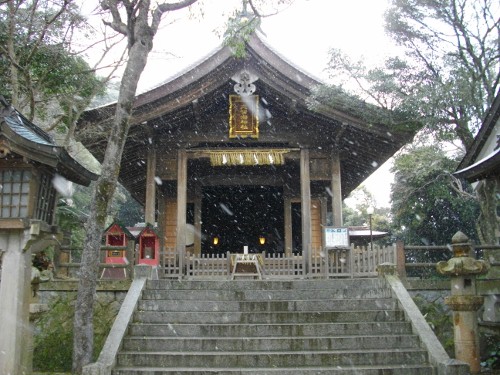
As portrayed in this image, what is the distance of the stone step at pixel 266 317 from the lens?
28.0 ft

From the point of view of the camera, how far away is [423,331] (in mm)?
7867

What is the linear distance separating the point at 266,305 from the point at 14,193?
459cm

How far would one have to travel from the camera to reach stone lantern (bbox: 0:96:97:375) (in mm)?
6395

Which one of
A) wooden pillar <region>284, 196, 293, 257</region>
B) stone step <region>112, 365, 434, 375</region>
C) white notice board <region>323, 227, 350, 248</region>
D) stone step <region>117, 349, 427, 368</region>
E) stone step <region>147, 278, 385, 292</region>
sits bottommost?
stone step <region>112, 365, 434, 375</region>

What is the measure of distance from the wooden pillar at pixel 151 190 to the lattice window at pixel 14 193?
590cm

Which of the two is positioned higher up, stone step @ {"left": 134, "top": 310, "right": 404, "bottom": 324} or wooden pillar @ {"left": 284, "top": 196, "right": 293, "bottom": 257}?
wooden pillar @ {"left": 284, "top": 196, "right": 293, "bottom": 257}

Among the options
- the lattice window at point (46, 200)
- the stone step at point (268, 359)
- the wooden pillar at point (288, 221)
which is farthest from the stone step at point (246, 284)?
the wooden pillar at point (288, 221)

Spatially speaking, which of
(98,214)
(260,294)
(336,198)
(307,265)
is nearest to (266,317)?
(260,294)

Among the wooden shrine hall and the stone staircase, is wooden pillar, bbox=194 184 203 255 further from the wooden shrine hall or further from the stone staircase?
the stone staircase

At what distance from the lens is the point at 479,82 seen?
11539 mm

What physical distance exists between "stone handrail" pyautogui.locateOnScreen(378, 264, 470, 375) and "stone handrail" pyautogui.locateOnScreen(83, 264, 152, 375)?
15.2 ft

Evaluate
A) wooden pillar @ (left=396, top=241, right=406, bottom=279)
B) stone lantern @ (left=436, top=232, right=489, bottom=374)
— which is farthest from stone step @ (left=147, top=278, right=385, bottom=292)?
stone lantern @ (left=436, top=232, right=489, bottom=374)

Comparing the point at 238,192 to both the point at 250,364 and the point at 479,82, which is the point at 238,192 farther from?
the point at 250,364

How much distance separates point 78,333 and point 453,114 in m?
9.16
